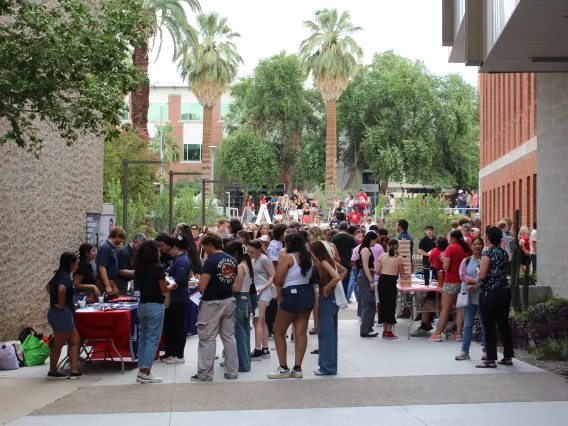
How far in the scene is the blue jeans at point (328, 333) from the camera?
1252 centimetres

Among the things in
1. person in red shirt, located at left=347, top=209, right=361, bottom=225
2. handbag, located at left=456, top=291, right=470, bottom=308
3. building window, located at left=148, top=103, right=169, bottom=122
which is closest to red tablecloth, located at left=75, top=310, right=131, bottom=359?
handbag, located at left=456, top=291, right=470, bottom=308

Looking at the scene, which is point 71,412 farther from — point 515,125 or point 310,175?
point 310,175

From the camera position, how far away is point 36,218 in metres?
17.3

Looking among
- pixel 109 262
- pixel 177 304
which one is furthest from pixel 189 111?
pixel 177 304

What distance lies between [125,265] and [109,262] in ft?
2.13

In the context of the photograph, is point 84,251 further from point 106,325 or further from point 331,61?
point 331,61

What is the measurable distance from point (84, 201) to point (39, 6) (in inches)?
348

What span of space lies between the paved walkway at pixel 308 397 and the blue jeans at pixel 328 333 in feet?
0.68

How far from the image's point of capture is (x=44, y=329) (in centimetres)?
1788

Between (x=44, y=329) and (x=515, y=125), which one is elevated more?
(x=515, y=125)

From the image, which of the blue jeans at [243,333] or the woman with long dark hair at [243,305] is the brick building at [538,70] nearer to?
the woman with long dark hair at [243,305]

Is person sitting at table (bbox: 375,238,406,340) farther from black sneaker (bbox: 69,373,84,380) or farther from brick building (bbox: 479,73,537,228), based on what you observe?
brick building (bbox: 479,73,537,228)

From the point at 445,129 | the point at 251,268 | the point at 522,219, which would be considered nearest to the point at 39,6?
the point at 251,268

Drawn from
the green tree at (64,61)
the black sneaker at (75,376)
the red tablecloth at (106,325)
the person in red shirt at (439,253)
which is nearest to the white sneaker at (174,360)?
the red tablecloth at (106,325)
